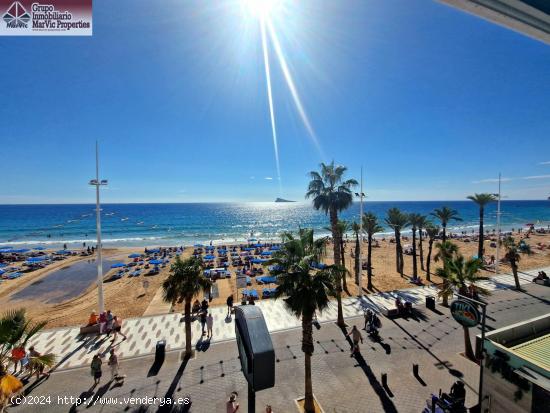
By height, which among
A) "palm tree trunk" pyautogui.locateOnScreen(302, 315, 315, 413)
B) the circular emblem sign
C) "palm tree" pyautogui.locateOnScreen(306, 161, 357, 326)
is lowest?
"palm tree trunk" pyautogui.locateOnScreen(302, 315, 315, 413)

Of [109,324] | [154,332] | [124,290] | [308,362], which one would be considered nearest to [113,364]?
[154,332]

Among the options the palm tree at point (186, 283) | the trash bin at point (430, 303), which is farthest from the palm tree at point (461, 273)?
the palm tree at point (186, 283)

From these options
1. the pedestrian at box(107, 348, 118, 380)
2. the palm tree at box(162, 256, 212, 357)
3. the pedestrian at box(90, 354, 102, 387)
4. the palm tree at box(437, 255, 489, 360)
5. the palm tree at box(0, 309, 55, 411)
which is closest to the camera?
the palm tree at box(0, 309, 55, 411)

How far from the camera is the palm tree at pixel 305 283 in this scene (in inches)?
364

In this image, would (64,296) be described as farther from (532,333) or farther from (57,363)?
(532,333)

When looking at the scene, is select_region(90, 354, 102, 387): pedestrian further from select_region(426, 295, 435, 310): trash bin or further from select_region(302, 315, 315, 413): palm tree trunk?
select_region(426, 295, 435, 310): trash bin

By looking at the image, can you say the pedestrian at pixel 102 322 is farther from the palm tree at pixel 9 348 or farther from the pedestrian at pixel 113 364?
the palm tree at pixel 9 348

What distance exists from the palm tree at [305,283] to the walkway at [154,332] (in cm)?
688

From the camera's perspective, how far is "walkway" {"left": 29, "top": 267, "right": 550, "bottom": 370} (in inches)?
547

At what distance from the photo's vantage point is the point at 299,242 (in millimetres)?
10141

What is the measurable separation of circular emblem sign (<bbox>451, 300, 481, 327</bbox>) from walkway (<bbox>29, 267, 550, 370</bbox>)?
8.36m

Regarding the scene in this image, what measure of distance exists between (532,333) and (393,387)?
5681 millimetres

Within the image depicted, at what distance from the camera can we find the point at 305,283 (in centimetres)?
928

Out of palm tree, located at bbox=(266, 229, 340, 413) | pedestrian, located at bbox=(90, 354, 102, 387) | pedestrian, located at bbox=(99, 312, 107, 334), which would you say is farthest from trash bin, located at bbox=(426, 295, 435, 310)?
pedestrian, located at bbox=(99, 312, 107, 334)
